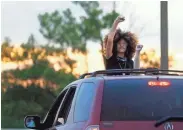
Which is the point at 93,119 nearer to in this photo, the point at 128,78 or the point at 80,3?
the point at 128,78

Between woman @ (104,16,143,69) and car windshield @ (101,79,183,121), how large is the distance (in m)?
2.88

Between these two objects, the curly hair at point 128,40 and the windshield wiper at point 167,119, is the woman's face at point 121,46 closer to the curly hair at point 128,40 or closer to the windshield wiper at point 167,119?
the curly hair at point 128,40

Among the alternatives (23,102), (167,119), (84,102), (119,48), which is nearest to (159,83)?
(167,119)

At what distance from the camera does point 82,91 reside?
7.67 m

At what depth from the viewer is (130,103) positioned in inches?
280

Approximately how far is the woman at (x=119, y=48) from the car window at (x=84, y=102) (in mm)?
2454

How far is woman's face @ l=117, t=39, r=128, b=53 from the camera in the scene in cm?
1034

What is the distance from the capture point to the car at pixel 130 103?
6.93 m

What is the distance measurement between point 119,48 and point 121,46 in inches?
1.6

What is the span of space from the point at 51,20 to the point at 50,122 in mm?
24582

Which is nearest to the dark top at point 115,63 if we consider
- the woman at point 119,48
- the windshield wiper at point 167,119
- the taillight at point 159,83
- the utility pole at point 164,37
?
the woman at point 119,48

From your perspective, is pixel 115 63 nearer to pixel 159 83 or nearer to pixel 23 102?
pixel 159 83

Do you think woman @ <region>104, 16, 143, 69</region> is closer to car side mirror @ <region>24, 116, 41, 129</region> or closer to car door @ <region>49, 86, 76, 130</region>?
car side mirror @ <region>24, 116, 41, 129</region>

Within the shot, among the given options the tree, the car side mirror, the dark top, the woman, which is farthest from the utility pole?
the tree
